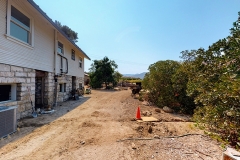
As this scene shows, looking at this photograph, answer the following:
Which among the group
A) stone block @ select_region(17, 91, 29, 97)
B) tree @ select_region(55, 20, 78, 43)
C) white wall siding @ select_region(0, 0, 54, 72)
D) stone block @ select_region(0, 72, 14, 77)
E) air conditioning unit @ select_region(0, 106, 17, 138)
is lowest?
air conditioning unit @ select_region(0, 106, 17, 138)

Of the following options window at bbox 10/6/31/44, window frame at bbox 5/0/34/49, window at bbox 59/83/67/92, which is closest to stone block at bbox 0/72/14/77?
window frame at bbox 5/0/34/49

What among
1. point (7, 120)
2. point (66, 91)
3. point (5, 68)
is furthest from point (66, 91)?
point (7, 120)

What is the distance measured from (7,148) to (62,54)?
7.64 m

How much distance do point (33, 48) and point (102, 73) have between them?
15.3 metres

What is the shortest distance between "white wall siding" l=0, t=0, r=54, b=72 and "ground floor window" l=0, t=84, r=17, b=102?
2.98ft

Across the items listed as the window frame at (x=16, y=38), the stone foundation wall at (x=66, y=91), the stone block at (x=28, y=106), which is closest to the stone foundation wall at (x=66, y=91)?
the stone foundation wall at (x=66, y=91)

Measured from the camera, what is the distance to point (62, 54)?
32.8 ft

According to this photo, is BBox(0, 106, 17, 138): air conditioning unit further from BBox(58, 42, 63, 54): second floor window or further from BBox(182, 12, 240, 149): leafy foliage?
BBox(58, 42, 63, 54): second floor window

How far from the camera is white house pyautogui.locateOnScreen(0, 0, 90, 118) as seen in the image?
496 cm

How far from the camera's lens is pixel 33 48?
656cm

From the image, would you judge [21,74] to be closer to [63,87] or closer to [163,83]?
[63,87]

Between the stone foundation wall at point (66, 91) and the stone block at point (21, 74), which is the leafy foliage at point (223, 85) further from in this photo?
the stone foundation wall at point (66, 91)

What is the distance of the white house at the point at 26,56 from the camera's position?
16.3 ft

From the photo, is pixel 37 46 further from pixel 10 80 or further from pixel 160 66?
pixel 160 66
